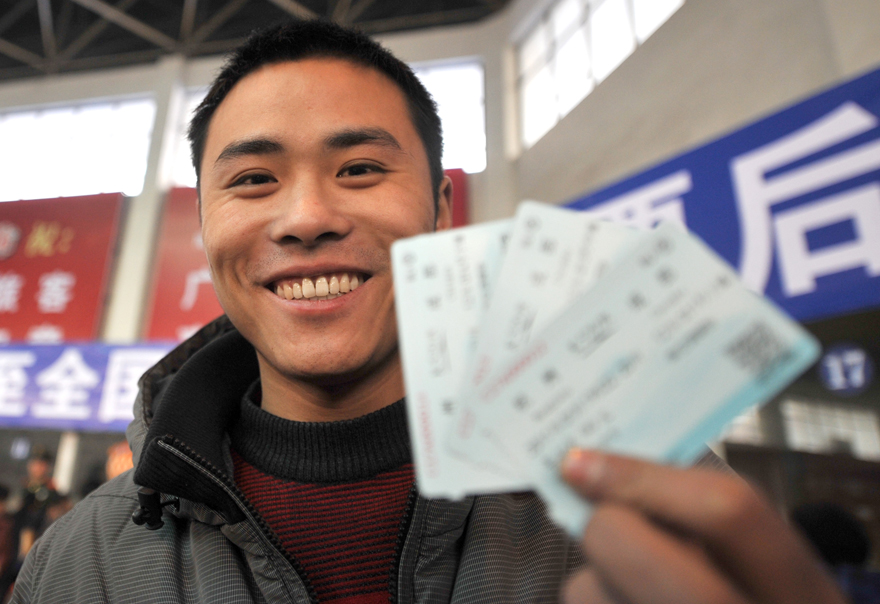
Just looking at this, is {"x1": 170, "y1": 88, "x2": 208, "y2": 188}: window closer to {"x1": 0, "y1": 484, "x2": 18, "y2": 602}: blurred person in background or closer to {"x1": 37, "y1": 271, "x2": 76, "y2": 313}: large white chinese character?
{"x1": 37, "y1": 271, "x2": 76, "y2": 313}: large white chinese character

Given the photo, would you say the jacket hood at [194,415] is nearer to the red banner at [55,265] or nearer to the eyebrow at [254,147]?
the eyebrow at [254,147]

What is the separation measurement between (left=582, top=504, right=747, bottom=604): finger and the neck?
60cm

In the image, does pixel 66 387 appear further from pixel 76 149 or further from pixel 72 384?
pixel 76 149

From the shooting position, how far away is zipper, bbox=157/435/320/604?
81 cm

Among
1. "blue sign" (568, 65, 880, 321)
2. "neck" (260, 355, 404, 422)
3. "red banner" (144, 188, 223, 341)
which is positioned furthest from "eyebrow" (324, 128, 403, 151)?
"red banner" (144, 188, 223, 341)

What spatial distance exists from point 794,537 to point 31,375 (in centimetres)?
670

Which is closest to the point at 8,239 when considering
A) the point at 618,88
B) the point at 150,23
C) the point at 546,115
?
the point at 150,23

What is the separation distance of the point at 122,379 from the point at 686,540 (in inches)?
229

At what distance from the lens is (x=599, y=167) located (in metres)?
4.51

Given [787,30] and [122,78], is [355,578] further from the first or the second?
[122,78]

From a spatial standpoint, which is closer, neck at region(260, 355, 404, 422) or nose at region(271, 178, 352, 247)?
nose at region(271, 178, 352, 247)

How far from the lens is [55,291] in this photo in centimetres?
605

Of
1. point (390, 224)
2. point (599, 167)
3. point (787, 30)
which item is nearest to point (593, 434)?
point (390, 224)

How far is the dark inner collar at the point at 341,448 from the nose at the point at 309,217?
13.2 inches
